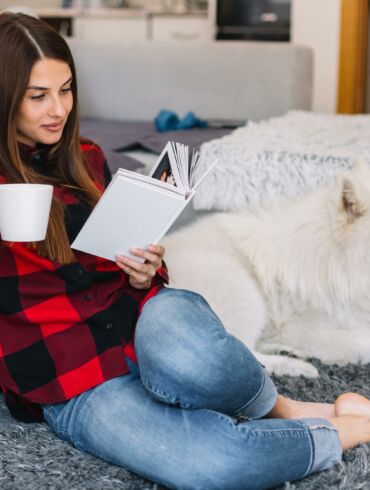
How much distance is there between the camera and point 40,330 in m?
1.46

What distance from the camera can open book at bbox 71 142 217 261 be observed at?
4.36ft

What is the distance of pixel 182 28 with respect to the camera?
6.80 meters

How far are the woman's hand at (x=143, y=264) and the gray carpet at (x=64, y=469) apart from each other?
14.2 inches

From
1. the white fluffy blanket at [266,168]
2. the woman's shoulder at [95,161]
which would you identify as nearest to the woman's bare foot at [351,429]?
the woman's shoulder at [95,161]

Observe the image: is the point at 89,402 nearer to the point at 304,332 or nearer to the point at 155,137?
the point at 304,332

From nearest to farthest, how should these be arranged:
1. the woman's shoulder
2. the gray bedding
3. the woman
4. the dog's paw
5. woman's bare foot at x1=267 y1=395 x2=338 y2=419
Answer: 1. the woman
2. woman's bare foot at x1=267 y1=395 x2=338 y2=419
3. the woman's shoulder
4. the dog's paw
5. the gray bedding

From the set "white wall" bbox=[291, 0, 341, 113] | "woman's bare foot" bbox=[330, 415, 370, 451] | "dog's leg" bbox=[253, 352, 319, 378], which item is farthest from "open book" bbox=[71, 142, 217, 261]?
"white wall" bbox=[291, 0, 341, 113]

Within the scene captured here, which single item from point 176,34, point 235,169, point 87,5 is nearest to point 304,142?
point 235,169

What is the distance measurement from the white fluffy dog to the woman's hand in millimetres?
548

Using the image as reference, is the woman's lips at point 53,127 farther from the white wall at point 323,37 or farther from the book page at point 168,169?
the white wall at point 323,37

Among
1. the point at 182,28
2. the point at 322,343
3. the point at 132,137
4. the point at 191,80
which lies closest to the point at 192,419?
the point at 322,343

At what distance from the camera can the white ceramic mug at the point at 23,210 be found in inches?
47.6

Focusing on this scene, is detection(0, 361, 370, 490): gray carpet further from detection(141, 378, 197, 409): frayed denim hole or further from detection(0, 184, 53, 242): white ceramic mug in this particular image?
detection(0, 184, 53, 242): white ceramic mug

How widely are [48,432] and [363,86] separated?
515cm
